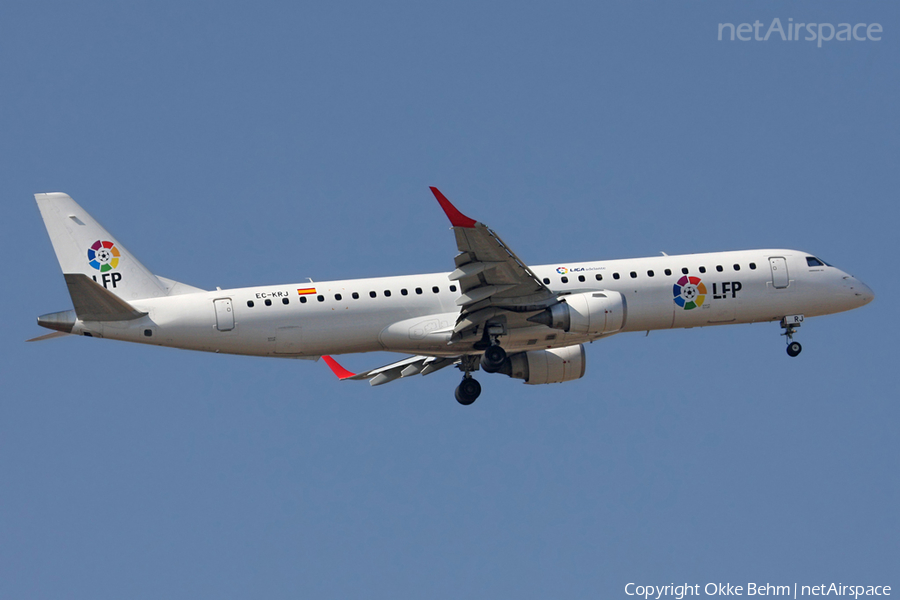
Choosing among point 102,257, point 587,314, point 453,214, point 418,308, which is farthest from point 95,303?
point 587,314

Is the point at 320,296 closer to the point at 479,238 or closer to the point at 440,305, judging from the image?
the point at 440,305

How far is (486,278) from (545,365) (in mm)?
7424

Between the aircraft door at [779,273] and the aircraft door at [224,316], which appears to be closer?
the aircraft door at [224,316]

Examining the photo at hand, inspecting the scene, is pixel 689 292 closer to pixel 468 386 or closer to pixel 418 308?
pixel 468 386

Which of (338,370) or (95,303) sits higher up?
(95,303)

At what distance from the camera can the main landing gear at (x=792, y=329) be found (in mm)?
44969

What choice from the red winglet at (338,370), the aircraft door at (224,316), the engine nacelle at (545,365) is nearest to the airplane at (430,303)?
the aircraft door at (224,316)

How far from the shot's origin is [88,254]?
133 feet

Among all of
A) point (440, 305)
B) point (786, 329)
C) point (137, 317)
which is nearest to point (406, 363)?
point (440, 305)

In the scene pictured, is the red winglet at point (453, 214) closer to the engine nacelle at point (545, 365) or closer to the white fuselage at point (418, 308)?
the white fuselage at point (418, 308)

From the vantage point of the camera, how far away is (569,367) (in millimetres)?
45219

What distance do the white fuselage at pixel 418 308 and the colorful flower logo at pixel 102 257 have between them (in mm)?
2212

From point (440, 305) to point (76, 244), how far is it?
13403 mm

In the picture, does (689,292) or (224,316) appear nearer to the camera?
(224,316)
